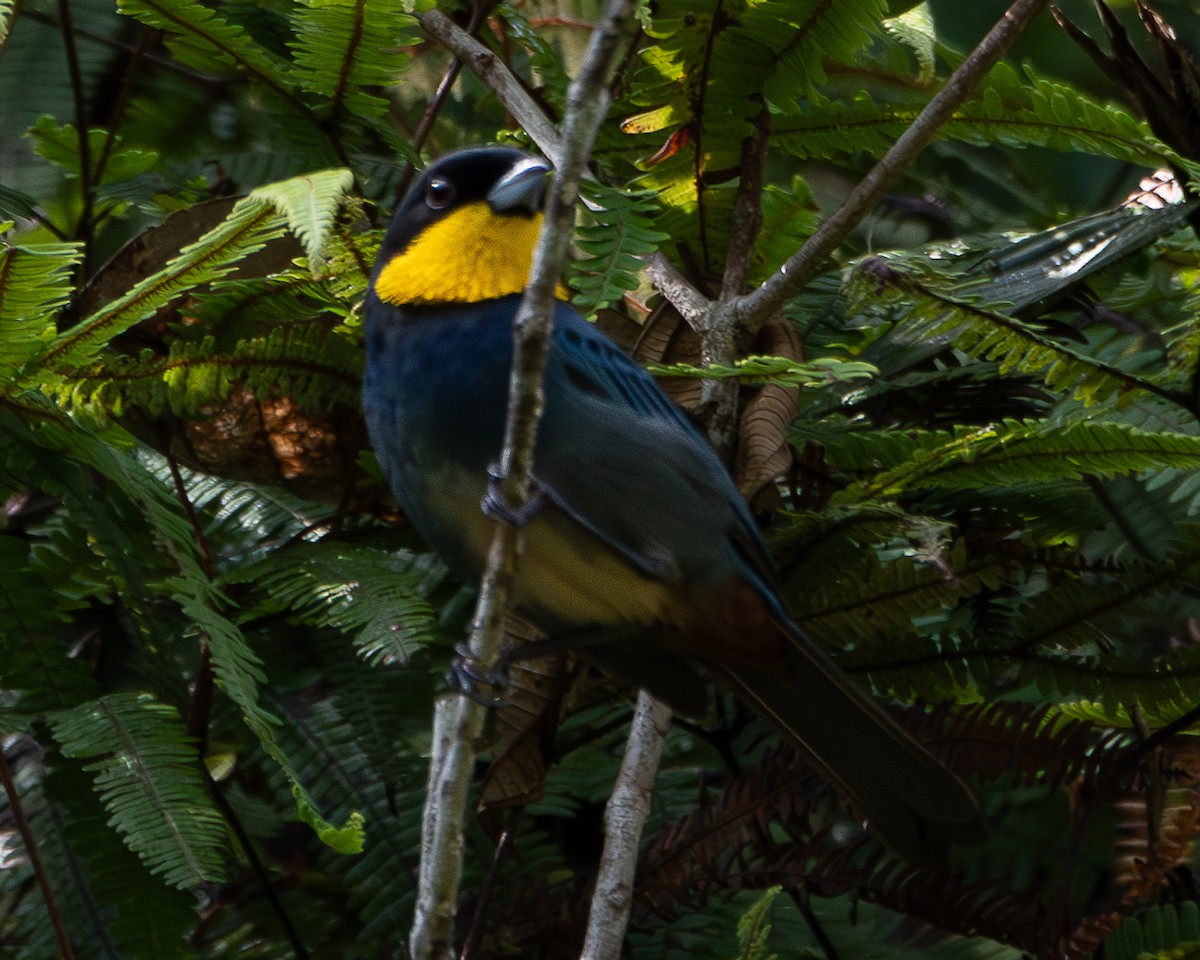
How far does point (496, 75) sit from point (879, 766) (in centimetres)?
147

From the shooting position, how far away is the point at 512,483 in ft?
5.63

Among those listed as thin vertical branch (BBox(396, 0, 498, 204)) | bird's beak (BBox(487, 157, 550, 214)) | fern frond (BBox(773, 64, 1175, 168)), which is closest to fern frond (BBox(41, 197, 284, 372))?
bird's beak (BBox(487, 157, 550, 214))

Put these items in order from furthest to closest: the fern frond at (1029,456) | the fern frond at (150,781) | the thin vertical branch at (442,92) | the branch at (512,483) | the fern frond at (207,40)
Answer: the thin vertical branch at (442,92), the fern frond at (207,40), the fern frond at (1029,456), the fern frond at (150,781), the branch at (512,483)

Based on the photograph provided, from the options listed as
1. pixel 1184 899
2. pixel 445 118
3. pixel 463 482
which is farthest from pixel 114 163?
A: pixel 1184 899

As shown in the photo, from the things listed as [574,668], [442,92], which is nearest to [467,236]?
[442,92]

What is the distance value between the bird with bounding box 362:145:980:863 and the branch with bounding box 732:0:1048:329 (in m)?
0.25

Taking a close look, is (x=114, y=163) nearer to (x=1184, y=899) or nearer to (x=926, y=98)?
(x=926, y=98)

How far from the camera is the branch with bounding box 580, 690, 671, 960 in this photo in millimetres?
2207

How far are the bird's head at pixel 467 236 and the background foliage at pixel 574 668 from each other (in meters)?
0.12

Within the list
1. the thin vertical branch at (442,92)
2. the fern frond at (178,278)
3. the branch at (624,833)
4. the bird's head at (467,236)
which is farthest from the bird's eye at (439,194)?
the branch at (624,833)

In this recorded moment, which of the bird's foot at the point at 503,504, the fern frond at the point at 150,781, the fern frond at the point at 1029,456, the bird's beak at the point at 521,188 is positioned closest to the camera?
the bird's foot at the point at 503,504

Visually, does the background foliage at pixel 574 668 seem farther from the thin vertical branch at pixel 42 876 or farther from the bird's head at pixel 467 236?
the bird's head at pixel 467 236

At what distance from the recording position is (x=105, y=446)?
2.38 meters

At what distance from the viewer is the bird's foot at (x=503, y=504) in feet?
5.66
